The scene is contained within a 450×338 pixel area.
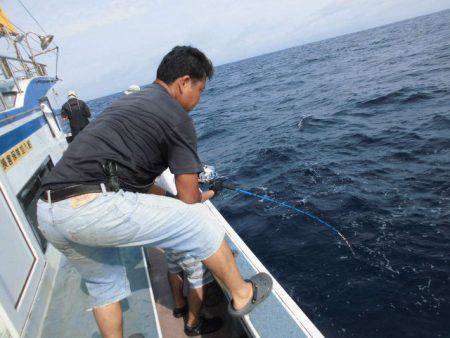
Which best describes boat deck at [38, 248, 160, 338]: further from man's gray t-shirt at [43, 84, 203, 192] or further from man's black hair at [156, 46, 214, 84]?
man's black hair at [156, 46, 214, 84]

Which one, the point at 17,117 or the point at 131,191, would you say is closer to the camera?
the point at 131,191

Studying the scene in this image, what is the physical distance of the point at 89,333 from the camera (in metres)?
2.67

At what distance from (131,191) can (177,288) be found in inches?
57.2

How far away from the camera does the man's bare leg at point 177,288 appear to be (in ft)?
9.84

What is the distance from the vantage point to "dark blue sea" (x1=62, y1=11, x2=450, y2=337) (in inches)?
148

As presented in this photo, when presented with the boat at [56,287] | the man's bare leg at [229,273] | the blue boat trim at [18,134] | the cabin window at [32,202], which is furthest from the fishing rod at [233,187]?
the blue boat trim at [18,134]

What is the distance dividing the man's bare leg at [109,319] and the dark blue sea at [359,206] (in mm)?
2380

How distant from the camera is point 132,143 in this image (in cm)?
181

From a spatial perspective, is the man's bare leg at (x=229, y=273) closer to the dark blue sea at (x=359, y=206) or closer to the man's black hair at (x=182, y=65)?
the man's black hair at (x=182, y=65)

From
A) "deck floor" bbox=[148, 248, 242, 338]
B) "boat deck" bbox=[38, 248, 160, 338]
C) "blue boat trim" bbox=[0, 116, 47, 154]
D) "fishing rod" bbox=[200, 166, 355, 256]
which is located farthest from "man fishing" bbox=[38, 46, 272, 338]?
"blue boat trim" bbox=[0, 116, 47, 154]

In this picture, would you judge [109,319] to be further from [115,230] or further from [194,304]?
[194,304]

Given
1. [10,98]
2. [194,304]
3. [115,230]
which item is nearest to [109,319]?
[115,230]

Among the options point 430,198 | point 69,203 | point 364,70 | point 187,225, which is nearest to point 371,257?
point 430,198

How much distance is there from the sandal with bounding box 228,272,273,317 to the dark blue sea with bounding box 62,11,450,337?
1.52 metres
